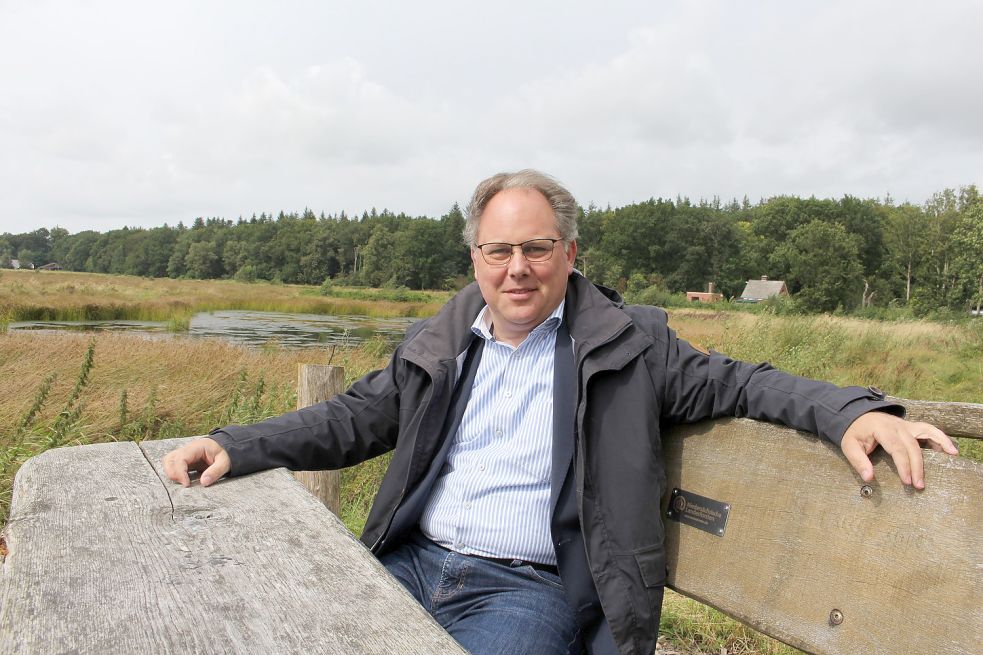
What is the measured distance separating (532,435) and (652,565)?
0.47m

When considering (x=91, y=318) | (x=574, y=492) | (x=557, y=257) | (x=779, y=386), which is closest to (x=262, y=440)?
(x=574, y=492)

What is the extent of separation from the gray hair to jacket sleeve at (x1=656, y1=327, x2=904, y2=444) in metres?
0.49

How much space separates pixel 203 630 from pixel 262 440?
0.91 meters

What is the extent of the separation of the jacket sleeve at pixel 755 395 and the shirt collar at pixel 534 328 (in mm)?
359

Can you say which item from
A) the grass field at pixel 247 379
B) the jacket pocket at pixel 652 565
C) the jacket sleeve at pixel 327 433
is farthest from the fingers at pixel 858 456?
the grass field at pixel 247 379

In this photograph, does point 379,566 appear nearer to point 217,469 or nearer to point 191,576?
point 191,576

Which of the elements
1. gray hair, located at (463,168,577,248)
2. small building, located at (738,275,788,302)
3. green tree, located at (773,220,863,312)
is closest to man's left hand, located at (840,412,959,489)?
gray hair, located at (463,168,577,248)

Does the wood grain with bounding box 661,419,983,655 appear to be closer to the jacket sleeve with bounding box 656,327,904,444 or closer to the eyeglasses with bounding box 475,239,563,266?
the jacket sleeve with bounding box 656,327,904,444

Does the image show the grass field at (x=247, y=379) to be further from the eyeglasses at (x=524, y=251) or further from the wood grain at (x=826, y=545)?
the eyeglasses at (x=524, y=251)

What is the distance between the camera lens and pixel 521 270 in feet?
6.81

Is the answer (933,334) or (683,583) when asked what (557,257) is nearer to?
(683,583)

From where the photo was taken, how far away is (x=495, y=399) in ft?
6.76

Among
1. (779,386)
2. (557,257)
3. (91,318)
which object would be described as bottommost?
(91,318)

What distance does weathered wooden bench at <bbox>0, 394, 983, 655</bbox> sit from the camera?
107 cm
